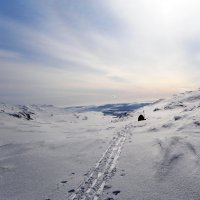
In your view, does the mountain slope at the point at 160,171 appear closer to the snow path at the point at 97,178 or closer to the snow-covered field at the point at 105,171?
the snow-covered field at the point at 105,171

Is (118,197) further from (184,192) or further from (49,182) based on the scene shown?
(49,182)

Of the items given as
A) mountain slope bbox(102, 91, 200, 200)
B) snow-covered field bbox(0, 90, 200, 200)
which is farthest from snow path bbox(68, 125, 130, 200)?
mountain slope bbox(102, 91, 200, 200)

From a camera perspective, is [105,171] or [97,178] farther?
[105,171]

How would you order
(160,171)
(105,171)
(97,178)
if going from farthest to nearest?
1. (105,171)
2. (160,171)
3. (97,178)

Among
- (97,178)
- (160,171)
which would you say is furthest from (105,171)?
(160,171)

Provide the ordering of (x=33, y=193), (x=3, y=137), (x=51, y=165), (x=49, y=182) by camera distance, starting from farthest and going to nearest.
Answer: (x=3, y=137), (x=51, y=165), (x=49, y=182), (x=33, y=193)

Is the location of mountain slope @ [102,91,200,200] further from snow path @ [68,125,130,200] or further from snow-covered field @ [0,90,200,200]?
snow path @ [68,125,130,200]

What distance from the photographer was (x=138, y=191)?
37.6 feet

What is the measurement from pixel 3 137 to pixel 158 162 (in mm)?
19647

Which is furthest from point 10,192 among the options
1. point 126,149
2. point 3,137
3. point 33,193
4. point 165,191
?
point 3,137

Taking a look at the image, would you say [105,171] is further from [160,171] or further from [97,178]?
[160,171]

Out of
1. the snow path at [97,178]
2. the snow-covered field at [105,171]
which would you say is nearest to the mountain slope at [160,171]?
the snow-covered field at [105,171]

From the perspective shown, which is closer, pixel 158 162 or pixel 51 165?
pixel 158 162

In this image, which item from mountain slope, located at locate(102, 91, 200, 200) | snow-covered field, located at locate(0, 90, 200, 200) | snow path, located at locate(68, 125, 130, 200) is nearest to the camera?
mountain slope, located at locate(102, 91, 200, 200)
